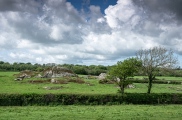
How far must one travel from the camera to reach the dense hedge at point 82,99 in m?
29.1

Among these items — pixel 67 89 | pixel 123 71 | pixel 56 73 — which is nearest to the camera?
pixel 123 71

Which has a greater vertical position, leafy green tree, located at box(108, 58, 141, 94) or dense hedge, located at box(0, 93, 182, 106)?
leafy green tree, located at box(108, 58, 141, 94)

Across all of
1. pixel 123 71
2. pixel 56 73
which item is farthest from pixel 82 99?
pixel 56 73

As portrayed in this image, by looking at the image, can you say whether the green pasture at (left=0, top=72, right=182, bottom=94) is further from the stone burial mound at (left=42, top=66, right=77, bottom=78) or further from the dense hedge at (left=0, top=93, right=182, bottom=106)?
the stone burial mound at (left=42, top=66, right=77, bottom=78)

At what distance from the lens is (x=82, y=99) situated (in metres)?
30.8

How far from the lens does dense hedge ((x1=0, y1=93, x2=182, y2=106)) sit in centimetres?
2911

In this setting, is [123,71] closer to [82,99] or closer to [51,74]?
[82,99]

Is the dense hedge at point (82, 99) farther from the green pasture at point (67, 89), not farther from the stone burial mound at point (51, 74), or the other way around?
the stone burial mound at point (51, 74)

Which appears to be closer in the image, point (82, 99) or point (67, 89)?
point (82, 99)

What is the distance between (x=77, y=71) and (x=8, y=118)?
82850 millimetres

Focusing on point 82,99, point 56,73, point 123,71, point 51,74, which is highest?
point 123,71

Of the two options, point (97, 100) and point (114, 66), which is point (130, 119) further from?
point (114, 66)

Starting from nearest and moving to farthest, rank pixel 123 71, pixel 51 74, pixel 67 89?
pixel 123 71
pixel 67 89
pixel 51 74

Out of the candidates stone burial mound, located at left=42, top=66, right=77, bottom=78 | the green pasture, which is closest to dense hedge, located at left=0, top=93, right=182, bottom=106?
the green pasture
